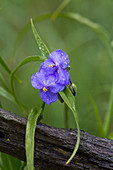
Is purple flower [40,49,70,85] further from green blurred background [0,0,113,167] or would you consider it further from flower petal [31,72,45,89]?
green blurred background [0,0,113,167]

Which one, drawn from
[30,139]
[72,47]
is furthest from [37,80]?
[72,47]

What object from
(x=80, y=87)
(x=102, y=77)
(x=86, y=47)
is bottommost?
(x=80, y=87)

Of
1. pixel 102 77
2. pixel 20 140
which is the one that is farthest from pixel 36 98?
pixel 20 140

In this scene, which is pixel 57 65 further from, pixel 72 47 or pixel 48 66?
pixel 72 47

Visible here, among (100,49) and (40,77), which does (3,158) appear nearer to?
(40,77)

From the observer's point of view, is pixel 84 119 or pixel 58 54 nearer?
pixel 58 54

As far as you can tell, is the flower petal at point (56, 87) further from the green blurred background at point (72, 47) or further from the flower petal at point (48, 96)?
the green blurred background at point (72, 47)

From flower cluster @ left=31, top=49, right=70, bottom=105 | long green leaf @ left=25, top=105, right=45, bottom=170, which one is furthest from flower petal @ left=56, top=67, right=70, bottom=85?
long green leaf @ left=25, top=105, right=45, bottom=170
